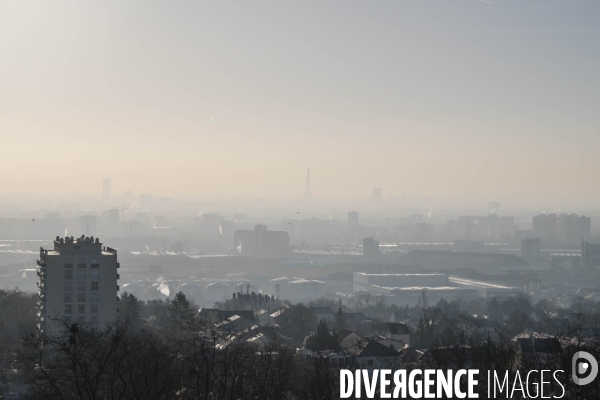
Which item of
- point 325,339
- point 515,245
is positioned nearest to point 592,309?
point 325,339

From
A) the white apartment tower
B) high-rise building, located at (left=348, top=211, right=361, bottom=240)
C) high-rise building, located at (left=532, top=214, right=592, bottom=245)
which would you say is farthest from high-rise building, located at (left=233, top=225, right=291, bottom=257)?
the white apartment tower

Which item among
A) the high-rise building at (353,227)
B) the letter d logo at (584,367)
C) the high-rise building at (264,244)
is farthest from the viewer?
the high-rise building at (353,227)

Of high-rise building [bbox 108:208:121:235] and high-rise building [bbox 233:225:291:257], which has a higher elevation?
high-rise building [bbox 108:208:121:235]

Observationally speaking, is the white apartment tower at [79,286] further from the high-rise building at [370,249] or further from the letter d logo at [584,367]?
the high-rise building at [370,249]

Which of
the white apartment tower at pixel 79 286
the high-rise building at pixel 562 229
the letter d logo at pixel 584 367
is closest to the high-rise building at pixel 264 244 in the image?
the high-rise building at pixel 562 229

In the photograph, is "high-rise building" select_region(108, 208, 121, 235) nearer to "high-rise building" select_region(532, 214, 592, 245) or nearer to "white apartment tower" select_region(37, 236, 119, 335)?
"high-rise building" select_region(532, 214, 592, 245)

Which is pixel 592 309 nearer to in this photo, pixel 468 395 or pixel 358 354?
pixel 358 354

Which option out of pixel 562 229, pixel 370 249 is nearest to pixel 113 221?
pixel 370 249
